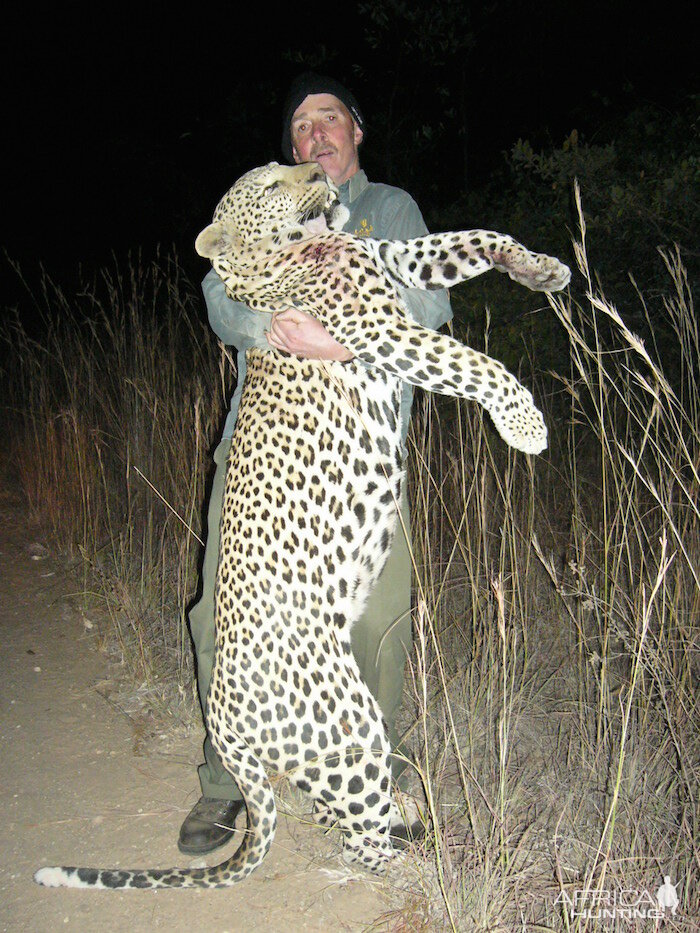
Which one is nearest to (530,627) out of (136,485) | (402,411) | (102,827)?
(402,411)

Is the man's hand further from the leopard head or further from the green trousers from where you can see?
the green trousers

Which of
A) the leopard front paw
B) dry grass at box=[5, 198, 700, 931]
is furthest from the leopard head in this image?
dry grass at box=[5, 198, 700, 931]

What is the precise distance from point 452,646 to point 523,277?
1.73m

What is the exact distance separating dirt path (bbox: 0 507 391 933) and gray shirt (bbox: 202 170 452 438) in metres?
1.28

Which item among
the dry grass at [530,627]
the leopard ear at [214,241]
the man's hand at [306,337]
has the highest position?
the leopard ear at [214,241]

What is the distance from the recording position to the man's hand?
2066mm

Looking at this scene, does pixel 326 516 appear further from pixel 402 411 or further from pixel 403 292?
pixel 403 292

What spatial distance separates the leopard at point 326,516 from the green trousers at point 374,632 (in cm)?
18

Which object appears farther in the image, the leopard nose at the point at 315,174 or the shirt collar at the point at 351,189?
the shirt collar at the point at 351,189

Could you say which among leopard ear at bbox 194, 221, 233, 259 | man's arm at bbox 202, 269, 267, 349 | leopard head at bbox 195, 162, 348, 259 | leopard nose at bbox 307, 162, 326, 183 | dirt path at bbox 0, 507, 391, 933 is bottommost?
dirt path at bbox 0, 507, 391, 933

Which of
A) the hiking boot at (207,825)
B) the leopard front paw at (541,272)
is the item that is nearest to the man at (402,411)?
the hiking boot at (207,825)

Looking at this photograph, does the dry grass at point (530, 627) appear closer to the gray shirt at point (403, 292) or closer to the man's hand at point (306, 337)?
the gray shirt at point (403, 292)

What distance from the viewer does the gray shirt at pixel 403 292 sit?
226 centimetres

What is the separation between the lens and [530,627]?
3.27 metres
